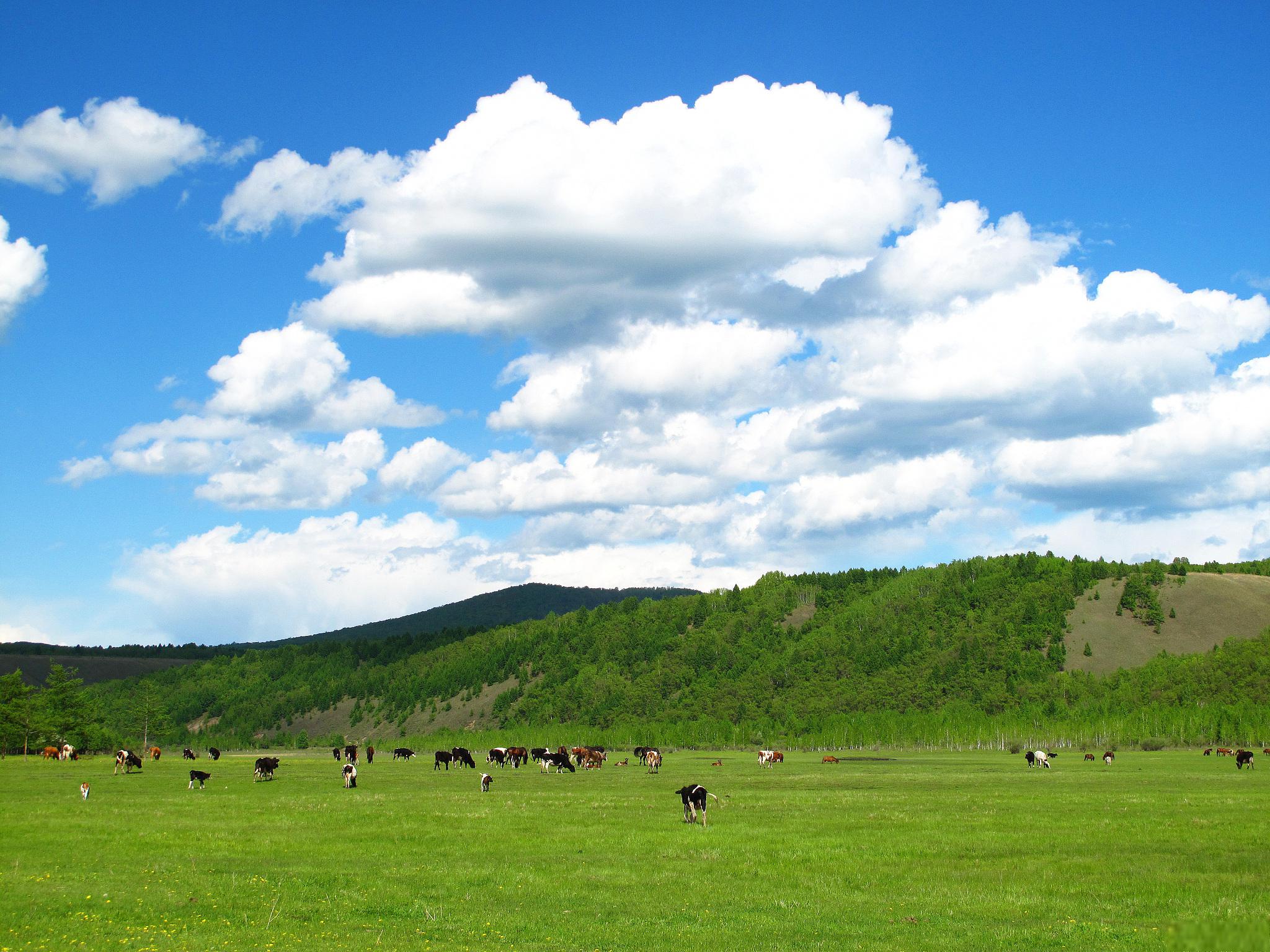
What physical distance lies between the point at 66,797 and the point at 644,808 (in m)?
29.8

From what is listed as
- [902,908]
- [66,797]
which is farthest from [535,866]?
[66,797]

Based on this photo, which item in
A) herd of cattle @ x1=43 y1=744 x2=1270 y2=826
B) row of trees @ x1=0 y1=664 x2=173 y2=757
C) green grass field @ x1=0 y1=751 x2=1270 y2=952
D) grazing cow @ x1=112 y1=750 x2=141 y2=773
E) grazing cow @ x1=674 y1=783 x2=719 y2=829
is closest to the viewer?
green grass field @ x1=0 y1=751 x2=1270 y2=952

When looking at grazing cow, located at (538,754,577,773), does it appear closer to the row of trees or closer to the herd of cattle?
the herd of cattle

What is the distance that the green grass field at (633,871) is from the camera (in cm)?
1988

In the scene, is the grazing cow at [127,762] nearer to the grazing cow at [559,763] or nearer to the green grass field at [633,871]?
the green grass field at [633,871]

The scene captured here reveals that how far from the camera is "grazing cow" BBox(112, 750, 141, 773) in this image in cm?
7493

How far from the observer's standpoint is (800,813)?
42.3 meters

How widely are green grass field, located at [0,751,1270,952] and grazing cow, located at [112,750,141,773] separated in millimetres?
23030

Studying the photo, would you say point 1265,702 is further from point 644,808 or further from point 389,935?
point 389,935

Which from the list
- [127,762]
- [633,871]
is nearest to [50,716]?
[127,762]

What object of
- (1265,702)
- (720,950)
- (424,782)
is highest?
(720,950)

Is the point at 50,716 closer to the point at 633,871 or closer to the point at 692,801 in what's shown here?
the point at 692,801

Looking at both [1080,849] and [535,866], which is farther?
[1080,849]

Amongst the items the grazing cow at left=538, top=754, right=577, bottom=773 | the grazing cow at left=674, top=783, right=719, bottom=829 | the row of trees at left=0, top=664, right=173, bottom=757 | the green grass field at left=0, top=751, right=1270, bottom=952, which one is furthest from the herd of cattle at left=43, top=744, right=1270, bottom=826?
the grazing cow at left=674, top=783, right=719, bottom=829
